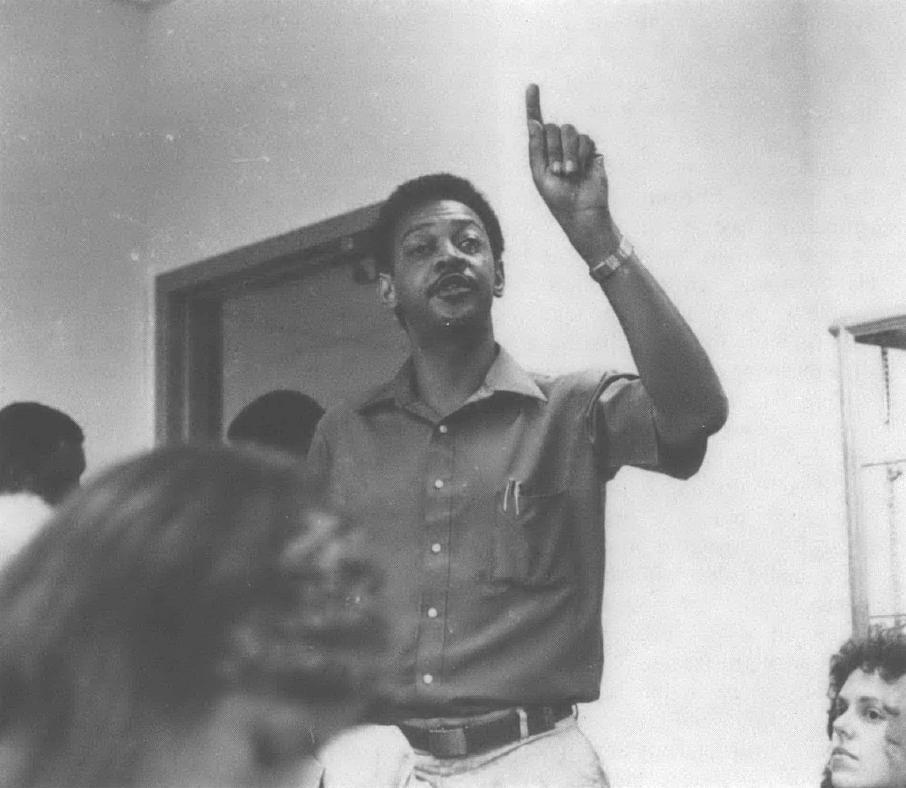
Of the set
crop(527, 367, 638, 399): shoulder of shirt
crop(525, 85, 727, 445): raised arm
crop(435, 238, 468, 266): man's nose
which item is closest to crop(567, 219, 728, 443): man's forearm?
crop(525, 85, 727, 445): raised arm

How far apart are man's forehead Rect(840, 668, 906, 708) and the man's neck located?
81cm

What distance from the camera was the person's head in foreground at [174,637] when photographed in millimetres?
492

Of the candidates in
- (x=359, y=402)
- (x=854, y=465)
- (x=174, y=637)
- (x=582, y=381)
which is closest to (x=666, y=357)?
(x=582, y=381)

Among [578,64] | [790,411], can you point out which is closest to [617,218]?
[578,64]

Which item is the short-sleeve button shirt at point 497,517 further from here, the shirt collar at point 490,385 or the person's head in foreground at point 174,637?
the person's head in foreground at point 174,637

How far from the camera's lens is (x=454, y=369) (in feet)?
6.11

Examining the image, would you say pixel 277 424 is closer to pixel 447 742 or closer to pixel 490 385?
pixel 490 385

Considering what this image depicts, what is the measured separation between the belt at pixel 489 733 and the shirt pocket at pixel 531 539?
0.16 m

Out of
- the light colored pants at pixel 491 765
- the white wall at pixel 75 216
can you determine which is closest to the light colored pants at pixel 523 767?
the light colored pants at pixel 491 765

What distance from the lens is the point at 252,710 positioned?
508 millimetres

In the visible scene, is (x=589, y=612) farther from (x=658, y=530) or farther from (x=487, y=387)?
(x=658, y=530)

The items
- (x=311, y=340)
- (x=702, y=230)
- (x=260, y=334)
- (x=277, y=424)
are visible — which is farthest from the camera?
(x=260, y=334)

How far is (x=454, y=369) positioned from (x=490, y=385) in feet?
0.23

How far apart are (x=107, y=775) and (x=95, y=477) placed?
0.39 ft
